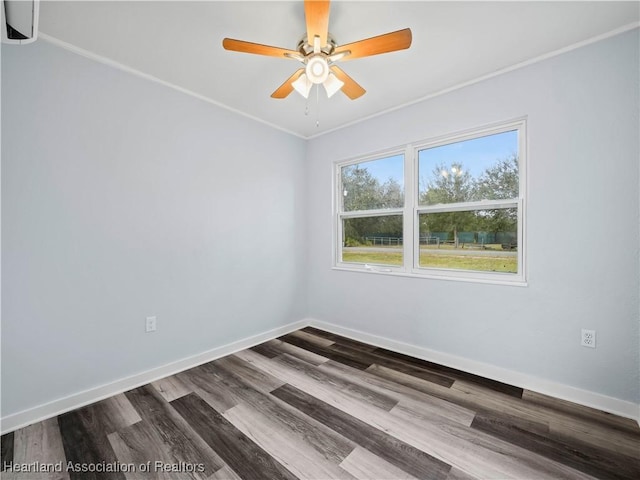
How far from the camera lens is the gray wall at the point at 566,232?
1.84 m

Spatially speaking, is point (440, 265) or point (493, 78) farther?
point (440, 265)

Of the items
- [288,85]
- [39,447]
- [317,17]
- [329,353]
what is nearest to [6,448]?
[39,447]

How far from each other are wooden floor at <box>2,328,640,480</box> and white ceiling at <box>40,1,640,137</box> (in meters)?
2.53

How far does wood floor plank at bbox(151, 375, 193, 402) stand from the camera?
2.12 meters

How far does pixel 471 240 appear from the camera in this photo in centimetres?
256

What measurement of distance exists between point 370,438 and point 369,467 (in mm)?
218

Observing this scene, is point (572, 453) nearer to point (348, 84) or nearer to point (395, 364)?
point (395, 364)

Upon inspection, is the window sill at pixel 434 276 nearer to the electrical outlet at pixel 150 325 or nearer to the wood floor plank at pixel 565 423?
the wood floor plank at pixel 565 423

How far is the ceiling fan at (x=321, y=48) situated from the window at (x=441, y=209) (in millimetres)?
1297

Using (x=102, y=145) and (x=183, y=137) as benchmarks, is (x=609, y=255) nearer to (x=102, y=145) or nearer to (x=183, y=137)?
(x=183, y=137)

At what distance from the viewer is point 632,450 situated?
1.56m

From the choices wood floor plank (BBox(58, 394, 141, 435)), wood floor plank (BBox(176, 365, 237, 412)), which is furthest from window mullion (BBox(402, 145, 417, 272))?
wood floor plank (BBox(58, 394, 141, 435))

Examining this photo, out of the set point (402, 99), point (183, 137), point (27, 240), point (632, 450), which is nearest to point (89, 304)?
point (27, 240)

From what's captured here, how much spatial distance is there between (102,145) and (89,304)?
46.0 inches
